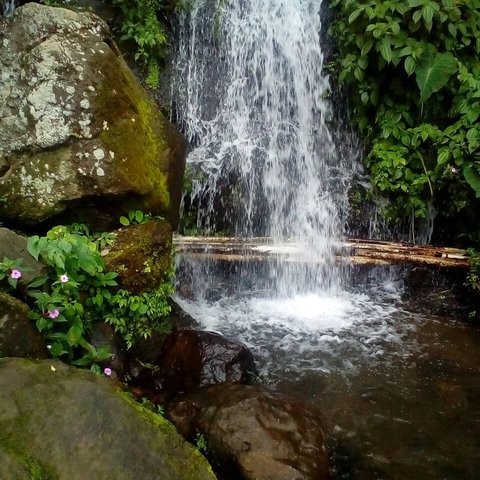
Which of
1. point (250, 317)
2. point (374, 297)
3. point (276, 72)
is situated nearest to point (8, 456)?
point (250, 317)

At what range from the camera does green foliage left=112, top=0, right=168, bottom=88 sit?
6.98 metres

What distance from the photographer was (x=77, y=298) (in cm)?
384

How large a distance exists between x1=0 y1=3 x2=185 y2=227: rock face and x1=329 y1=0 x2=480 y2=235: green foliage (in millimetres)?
4063

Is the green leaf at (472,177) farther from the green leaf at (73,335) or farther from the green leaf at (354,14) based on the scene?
the green leaf at (73,335)

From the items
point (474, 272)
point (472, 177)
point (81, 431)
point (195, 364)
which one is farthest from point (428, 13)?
point (81, 431)

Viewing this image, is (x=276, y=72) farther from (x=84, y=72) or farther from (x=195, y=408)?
(x=195, y=408)

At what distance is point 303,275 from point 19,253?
434cm

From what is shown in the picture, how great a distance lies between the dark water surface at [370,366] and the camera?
3.87 m

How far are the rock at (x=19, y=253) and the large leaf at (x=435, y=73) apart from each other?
5.66 m

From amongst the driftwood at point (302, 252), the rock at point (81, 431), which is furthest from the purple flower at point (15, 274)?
the driftwood at point (302, 252)

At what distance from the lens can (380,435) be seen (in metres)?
4.07

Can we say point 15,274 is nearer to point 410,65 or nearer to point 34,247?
point 34,247

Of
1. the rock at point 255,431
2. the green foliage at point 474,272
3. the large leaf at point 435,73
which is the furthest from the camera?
the large leaf at point 435,73

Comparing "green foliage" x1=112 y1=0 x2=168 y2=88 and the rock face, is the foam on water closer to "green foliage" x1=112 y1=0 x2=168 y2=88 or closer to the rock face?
the rock face
